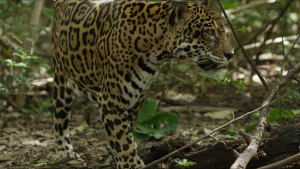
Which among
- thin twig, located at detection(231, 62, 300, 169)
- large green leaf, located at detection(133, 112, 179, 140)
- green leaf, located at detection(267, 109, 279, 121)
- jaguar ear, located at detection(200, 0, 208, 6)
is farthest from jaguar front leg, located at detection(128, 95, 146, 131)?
green leaf, located at detection(267, 109, 279, 121)

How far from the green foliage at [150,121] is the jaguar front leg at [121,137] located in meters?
2.03

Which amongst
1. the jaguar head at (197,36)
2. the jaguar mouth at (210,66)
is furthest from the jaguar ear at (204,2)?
the jaguar mouth at (210,66)

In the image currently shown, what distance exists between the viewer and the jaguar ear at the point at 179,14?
4543mm

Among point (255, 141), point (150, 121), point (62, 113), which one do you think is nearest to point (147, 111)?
point (150, 121)

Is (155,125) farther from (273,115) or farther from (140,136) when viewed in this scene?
(273,115)

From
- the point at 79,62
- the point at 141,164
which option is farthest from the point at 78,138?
the point at 141,164

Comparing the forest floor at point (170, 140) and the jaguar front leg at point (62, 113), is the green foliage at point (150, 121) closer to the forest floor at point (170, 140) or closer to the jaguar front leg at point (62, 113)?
the forest floor at point (170, 140)

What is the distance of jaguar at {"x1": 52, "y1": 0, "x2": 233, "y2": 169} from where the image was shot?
4.61 metres

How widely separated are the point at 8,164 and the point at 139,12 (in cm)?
310

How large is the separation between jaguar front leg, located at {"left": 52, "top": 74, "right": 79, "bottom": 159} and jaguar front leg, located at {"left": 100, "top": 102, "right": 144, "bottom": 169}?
1586mm

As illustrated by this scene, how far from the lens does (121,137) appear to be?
189 inches

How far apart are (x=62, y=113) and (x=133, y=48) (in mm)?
2149

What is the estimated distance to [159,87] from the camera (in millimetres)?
9070

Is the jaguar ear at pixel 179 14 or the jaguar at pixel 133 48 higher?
the jaguar ear at pixel 179 14
